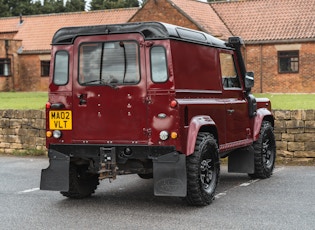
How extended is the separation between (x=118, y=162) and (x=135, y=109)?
77 cm

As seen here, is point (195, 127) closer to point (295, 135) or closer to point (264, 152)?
point (264, 152)

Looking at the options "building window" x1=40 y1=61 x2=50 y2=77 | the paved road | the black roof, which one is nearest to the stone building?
"building window" x1=40 y1=61 x2=50 y2=77

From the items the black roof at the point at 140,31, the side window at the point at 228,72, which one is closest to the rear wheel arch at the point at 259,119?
the side window at the point at 228,72

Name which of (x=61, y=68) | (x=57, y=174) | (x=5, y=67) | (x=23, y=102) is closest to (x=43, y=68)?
(x=5, y=67)

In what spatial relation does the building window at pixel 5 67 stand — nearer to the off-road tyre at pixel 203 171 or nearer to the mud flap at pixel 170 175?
the off-road tyre at pixel 203 171

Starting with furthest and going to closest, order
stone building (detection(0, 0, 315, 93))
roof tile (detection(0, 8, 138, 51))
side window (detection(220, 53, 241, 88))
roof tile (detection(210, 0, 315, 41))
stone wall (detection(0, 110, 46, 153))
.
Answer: roof tile (detection(0, 8, 138, 51)) → roof tile (detection(210, 0, 315, 41)) → stone building (detection(0, 0, 315, 93)) → stone wall (detection(0, 110, 46, 153)) → side window (detection(220, 53, 241, 88))

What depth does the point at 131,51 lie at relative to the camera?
25.2ft

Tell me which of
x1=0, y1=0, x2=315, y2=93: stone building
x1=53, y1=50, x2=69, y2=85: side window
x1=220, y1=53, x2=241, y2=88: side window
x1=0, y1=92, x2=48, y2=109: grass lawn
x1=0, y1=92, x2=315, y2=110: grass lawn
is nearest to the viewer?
x1=53, y1=50, x2=69, y2=85: side window

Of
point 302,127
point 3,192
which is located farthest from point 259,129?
point 3,192

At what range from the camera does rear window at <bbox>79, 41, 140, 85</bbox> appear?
7661 mm

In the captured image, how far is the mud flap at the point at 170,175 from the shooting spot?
7.36 metres

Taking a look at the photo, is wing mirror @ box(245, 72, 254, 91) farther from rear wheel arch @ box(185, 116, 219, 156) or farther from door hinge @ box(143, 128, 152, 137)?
door hinge @ box(143, 128, 152, 137)

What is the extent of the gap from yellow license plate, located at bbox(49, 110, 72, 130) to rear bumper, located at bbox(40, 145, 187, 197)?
27 cm

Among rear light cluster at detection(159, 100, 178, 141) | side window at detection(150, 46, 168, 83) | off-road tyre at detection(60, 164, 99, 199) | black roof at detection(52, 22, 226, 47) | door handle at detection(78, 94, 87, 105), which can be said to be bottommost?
off-road tyre at detection(60, 164, 99, 199)
